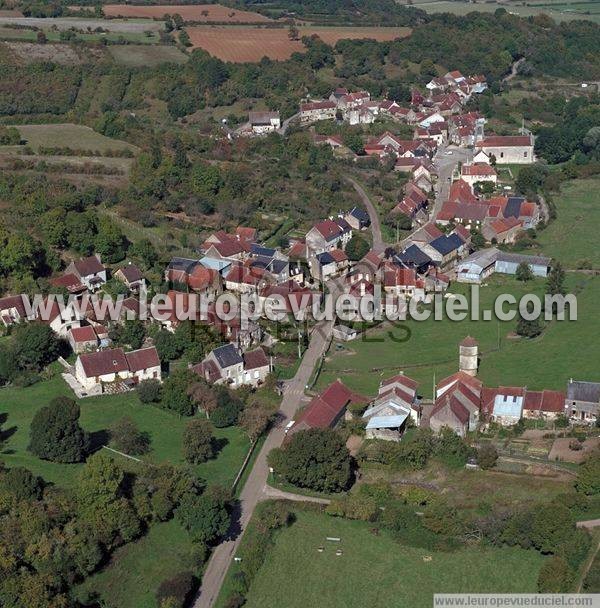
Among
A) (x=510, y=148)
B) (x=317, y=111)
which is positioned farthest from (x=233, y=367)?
(x=317, y=111)

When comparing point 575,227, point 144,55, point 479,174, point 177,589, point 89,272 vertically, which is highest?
point 144,55

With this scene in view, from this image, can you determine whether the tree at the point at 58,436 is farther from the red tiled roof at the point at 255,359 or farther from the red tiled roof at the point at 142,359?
the red tiled roof at the point at 255,359

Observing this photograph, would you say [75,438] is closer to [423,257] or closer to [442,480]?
[442,480]

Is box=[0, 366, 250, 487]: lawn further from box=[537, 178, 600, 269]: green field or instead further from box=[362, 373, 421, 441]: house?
box=[537, 178, 600, 269]: green field

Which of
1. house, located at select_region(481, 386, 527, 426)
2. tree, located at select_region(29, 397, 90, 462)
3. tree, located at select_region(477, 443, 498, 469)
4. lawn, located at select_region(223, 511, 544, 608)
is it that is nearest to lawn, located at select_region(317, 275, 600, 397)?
house, located at select_region(481, 386, 527, 426)

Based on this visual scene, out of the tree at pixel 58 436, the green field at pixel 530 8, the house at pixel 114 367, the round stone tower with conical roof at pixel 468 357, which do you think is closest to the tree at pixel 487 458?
the round stone tower with conical roof at pixel 468 357

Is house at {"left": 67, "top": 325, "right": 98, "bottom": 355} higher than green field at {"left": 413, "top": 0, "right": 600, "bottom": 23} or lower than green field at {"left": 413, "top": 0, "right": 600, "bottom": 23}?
lower

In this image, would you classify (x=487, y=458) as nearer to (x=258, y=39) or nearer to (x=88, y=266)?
(x=88, y=266)
